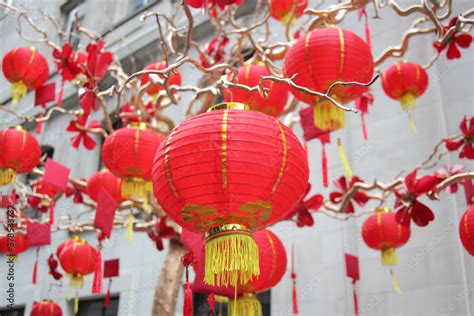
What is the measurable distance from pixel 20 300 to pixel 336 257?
5561 millimetres

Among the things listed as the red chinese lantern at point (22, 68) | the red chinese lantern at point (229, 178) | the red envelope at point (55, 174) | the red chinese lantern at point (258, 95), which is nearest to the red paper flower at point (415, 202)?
the red chinese lantern at point (258, 95)

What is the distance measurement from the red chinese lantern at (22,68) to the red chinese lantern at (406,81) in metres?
2.89


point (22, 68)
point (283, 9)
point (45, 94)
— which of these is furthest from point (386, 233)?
point (22, 68)

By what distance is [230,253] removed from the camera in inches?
77.9

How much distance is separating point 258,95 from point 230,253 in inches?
63.5

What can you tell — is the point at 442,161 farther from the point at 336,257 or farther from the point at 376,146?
the point at 336,257

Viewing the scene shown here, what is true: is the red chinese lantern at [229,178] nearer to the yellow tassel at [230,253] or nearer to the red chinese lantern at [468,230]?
the yellow tassel at [230,253]

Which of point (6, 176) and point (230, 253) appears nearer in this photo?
point (230, 253)

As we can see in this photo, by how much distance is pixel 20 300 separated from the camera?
26.6 ft

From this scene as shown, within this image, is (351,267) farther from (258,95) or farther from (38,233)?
(38,233)

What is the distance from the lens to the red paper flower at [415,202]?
322cm

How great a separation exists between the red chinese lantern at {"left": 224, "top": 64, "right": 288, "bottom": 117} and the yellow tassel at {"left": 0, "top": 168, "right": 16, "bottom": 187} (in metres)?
1.79

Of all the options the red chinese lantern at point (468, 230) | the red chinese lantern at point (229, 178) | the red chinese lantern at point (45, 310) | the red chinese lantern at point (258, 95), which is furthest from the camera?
the red chinese lantern at point (45, 310)

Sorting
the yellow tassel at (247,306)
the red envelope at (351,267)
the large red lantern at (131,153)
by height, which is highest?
the large red lantern at (131,153)
